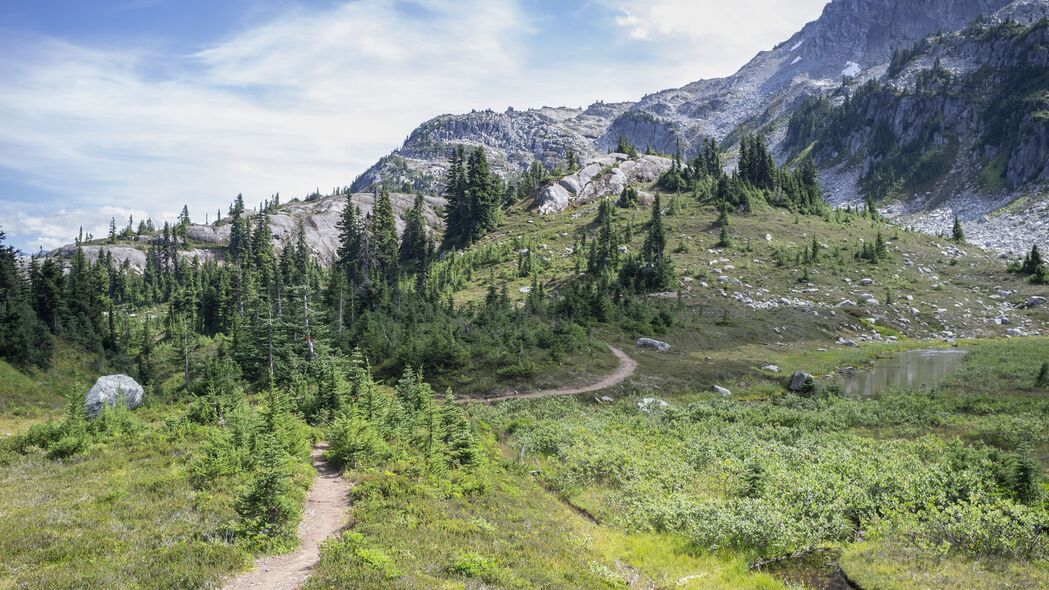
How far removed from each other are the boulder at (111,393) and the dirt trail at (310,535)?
20.4 metres

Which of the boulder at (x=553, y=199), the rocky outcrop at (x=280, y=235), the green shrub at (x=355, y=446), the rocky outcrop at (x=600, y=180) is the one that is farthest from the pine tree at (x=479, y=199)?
the green shrub at (x=355, y=446)

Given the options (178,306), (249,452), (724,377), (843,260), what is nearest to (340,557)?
(249,452)

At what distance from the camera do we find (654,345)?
58531 mm

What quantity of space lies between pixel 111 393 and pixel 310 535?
2980 centimetres

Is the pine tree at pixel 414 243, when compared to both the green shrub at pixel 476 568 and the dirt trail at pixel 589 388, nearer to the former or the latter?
the dirt trail at pixel 589 388

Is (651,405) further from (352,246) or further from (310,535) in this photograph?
(352,246)

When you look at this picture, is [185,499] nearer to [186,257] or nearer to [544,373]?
[544,373]

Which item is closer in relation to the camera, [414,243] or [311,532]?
[311,532]

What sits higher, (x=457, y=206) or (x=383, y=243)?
(x=457, y=206)

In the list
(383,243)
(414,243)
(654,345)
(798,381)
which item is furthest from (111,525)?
(414,243)

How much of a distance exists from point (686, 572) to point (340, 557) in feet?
30.4

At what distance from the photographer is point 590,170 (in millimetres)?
153875

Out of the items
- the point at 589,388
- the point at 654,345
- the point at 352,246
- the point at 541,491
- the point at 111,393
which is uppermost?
the point at 352,246

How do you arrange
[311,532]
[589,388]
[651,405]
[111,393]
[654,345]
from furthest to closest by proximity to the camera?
[654,345], [589,388], [651,405], [111,393], [311,532]
